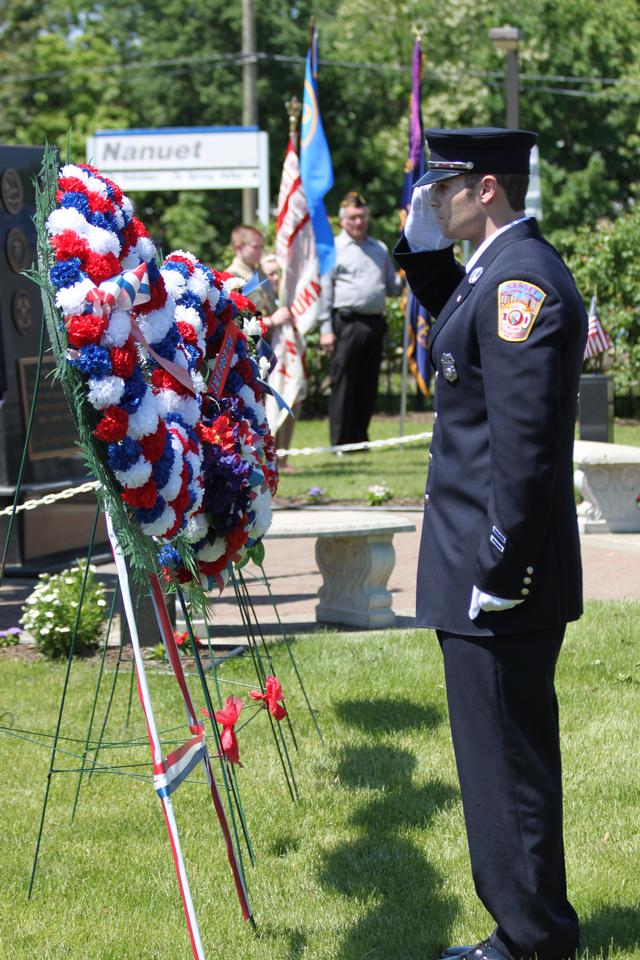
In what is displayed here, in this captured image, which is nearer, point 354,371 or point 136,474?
point 136,474

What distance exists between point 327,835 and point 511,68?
42.0ft

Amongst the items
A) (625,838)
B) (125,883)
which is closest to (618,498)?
(625,838)

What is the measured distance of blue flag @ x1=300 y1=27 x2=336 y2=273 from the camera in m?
13.7

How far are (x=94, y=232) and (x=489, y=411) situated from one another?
111 cm

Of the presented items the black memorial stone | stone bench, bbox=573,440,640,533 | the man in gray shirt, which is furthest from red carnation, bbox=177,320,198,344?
the man in gray shirt

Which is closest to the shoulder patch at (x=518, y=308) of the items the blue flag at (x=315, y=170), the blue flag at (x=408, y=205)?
the blue flag at (x=315, y=170)

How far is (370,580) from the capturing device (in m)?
7.53

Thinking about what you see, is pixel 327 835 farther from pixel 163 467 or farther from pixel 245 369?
pixel 163 467

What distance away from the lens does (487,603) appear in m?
3.33

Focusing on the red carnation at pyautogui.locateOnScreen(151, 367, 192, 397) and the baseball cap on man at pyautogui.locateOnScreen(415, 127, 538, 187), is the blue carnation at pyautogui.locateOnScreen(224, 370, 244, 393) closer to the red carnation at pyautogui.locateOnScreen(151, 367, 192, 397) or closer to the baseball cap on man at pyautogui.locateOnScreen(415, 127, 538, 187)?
the red carnation at pyautogui.locateOnScreen(151, 367, 192, 397)

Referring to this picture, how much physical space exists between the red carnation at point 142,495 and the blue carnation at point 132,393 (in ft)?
0.66

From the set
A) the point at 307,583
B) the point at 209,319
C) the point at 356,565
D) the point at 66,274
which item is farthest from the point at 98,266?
the point at 307,583

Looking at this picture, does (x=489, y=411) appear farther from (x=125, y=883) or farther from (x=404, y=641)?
(x=404, y=641)

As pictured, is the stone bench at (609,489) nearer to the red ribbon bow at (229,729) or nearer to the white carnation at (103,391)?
the red ribbon bow at (229,729)
